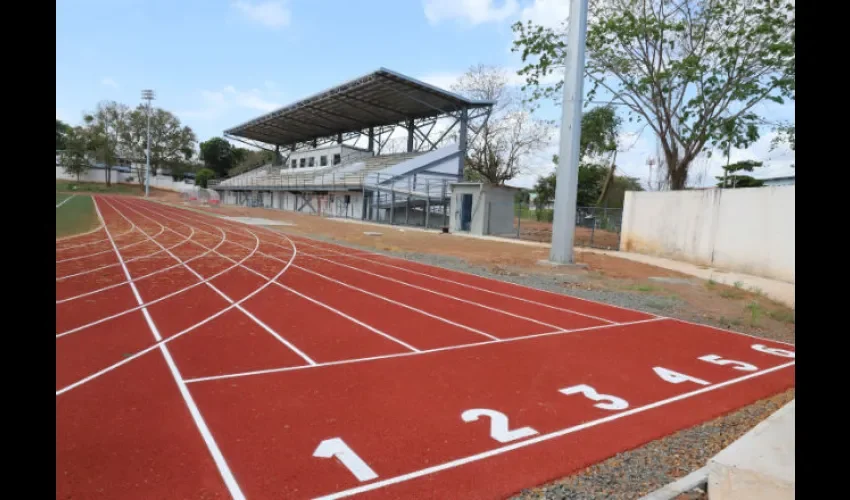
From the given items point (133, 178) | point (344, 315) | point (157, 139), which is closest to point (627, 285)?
point (344, 315)

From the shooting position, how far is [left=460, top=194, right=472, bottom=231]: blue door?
27.5 metres

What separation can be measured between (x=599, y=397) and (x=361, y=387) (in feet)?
→ 7.43

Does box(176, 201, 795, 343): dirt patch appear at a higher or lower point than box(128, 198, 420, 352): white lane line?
higher

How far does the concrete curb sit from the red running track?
0.57 m

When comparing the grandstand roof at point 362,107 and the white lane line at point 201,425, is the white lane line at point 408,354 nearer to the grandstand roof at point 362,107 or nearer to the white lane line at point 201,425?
the white lane line at point 201,425

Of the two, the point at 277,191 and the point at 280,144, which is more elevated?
the point at 280,144

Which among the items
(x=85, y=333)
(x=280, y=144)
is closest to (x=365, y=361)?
(x=85, y=333)

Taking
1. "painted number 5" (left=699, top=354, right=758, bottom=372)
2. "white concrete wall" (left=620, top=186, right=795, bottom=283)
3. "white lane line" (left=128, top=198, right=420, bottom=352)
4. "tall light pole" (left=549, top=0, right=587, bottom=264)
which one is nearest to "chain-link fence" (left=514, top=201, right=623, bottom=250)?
"white concrete wall" (left=620, top=186, right=795, bottom=283)

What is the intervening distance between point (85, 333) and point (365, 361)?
3.51m

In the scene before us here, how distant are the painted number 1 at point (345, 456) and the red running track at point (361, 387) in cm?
1

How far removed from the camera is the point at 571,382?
5016mm

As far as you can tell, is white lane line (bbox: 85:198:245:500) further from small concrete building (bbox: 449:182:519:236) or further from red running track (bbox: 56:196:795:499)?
small concrete building (bbox: 449:182:519:236)

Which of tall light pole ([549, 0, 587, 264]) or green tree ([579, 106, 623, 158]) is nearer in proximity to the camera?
tall light pole ([549, 0, 587, 264])
